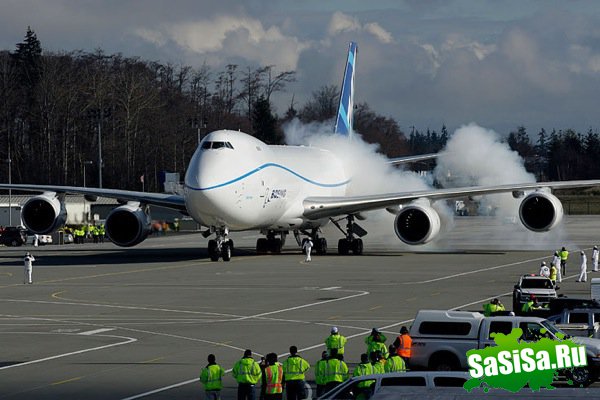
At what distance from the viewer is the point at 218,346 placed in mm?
28062

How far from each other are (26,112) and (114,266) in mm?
84230

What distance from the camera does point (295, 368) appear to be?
65.4 feet

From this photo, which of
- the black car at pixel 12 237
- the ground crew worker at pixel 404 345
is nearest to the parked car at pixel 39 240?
the black car at pixel 12 237

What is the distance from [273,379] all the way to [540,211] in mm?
39855

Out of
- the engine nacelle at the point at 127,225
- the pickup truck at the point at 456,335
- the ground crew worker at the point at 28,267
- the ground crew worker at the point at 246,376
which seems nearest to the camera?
the ground crew worker at the point at 246,376

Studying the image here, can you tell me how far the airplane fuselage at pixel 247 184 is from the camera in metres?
51.2

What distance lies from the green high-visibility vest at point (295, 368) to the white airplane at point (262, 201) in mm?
30976

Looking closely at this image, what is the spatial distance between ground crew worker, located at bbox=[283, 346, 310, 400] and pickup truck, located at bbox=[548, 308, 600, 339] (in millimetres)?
8369

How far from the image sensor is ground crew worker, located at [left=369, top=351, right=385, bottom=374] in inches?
749

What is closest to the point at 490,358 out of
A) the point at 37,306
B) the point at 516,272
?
the point at 37,306

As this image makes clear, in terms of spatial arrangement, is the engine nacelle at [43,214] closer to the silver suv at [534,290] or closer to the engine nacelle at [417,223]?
the engine nacelle at [417,223]

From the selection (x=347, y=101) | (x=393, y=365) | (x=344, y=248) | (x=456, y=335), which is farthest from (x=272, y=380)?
(x=347, y=101)

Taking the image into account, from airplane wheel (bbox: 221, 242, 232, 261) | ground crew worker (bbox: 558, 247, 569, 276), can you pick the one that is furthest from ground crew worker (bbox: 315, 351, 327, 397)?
airplane wheel (bbox: 221, 242, 232, 261)

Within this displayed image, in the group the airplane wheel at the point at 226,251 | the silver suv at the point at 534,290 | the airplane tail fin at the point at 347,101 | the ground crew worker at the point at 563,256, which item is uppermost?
the airplane tail fin at the point at 347,101
